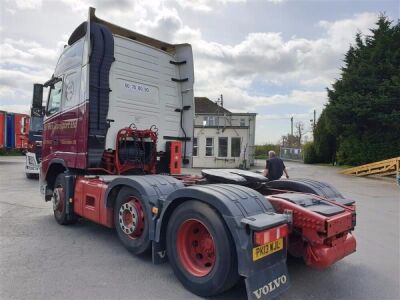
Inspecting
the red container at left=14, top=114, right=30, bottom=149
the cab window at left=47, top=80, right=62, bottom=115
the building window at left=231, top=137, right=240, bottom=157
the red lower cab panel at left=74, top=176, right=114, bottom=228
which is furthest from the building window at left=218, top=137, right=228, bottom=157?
the red lower cab panel at left=74, top=176, right=114, bottom=228

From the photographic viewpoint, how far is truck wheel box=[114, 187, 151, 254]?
4570 millimetres

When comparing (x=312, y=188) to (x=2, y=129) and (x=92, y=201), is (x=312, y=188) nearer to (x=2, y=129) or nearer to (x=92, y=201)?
(x=92, y=201)

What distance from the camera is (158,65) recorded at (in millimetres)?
6820

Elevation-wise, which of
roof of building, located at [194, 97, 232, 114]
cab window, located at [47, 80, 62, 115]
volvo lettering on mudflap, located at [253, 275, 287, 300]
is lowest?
volvo lettering on mudflap, located at [253, 275, 287, 300]

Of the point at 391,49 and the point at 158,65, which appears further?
the point at 391,49

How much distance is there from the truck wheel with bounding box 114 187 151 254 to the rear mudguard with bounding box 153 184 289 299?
3.09ft

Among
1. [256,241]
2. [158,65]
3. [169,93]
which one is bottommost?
[256,241]

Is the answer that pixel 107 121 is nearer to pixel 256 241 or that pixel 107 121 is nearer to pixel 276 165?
pixel 256 241

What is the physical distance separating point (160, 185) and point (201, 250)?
113 cm

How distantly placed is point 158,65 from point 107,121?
5.25 ft

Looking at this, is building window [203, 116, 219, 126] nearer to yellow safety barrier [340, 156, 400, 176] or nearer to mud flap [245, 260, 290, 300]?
yellow safety barrier [340, 156, 400, 176]

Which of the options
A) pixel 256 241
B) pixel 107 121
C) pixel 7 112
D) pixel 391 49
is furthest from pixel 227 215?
pixel 391 49

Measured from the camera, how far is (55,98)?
6.89 m

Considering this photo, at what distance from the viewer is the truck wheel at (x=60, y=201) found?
251 inches
